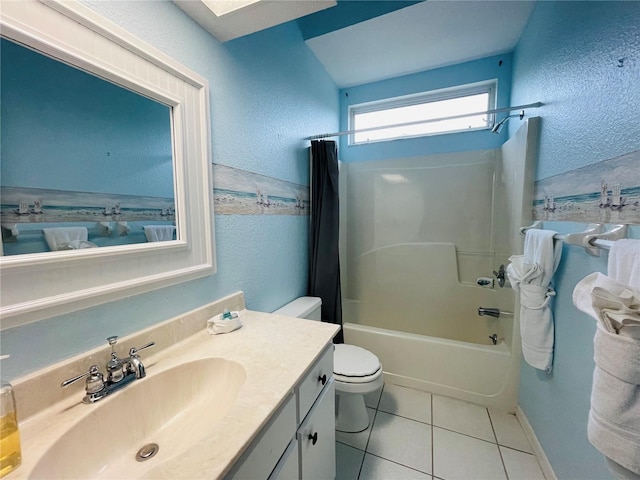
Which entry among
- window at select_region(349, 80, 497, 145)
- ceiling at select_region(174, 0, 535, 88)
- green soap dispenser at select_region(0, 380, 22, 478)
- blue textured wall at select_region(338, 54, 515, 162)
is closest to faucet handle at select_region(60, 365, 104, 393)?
green soap dispenser at select_region(0, 380, 22, 478)

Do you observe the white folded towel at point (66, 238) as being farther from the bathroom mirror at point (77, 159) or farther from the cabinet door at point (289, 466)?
the cabinet door at point (289, 466)

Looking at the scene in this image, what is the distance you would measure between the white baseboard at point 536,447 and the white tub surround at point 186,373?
1.29m

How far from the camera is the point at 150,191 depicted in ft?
2.90

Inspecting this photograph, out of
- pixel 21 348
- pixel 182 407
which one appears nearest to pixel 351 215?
pixel 182 407

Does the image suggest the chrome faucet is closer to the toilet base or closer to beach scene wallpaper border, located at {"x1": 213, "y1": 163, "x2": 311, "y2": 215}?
beach scene wallpaper border, located at {"x1": 213, "y1": 163, "x2": 311, "y2": 215}

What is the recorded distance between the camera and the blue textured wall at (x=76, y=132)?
589mm

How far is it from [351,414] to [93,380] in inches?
53.4

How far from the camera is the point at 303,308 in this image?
1.59m

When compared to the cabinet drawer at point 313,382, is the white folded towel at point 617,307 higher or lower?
higher

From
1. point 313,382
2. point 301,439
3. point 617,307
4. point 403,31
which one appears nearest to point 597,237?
point 617,307

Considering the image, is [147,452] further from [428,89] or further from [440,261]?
[428,89]

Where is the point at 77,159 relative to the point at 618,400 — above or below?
above

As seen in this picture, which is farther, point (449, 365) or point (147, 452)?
point (449, 365)

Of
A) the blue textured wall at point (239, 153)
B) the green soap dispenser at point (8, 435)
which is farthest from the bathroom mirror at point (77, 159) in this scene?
the green soap dispenser at point (8, 435)
